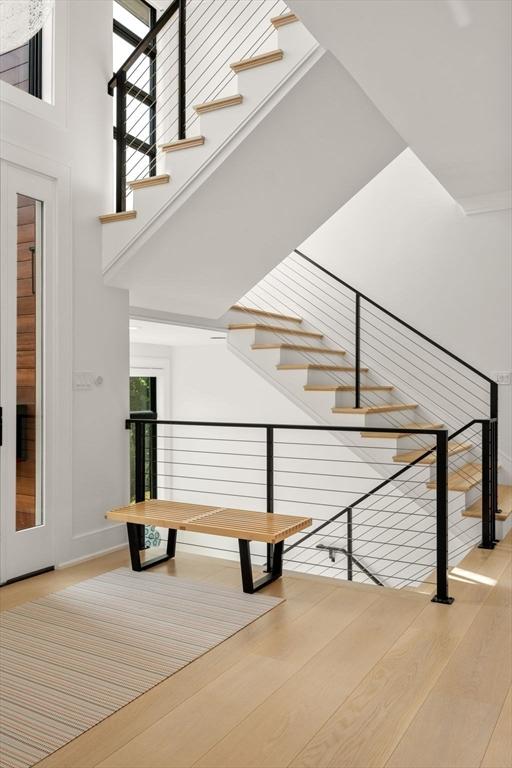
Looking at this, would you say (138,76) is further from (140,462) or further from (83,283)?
(140,462)

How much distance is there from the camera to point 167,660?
246 cm

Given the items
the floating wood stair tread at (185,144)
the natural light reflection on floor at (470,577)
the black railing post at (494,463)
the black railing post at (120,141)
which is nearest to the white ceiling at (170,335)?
the black railing post at (120,141)

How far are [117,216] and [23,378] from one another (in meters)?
1.12

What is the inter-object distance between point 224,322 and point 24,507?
2337 millimetres

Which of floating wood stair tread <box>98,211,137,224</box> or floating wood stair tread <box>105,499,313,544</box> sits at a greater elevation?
floating wood stair tread <box>98,211,137,224</box>

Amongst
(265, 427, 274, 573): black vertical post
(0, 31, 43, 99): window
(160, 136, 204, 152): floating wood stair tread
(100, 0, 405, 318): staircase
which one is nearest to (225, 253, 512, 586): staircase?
(100, 0, 405, 318): staircase

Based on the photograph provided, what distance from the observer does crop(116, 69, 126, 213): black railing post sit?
3920mm

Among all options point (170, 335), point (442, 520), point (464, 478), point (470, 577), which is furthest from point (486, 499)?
point (170, 335)

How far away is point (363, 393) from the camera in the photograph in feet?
17.5

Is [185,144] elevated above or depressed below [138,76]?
below

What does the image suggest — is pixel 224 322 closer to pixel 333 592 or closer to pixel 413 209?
pixel 413 209

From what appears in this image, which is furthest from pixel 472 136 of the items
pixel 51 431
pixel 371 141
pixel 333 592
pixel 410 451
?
pixel 51 431

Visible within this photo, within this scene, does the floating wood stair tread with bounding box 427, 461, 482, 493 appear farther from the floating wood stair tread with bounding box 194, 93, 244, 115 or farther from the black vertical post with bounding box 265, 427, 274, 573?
the floating wood stair tread with bounding box 194, 93, 244, 115

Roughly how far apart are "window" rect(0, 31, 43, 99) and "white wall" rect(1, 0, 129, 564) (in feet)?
0.37
